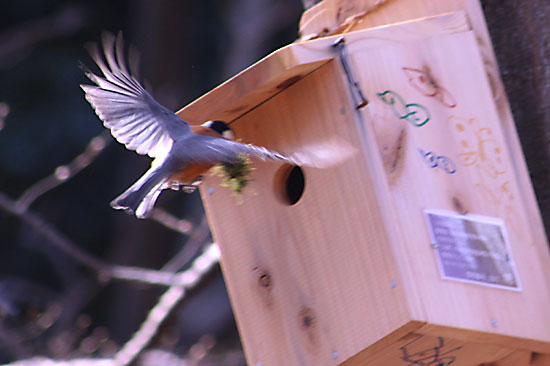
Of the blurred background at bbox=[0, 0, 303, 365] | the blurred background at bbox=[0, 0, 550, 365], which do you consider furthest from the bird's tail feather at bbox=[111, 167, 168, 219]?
the blurred background at bbox=[0, 0, 303, 365]

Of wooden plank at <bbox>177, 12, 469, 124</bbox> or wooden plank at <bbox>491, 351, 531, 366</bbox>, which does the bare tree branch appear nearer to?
wooden plank at <bbox>177, 12, 469, 124</bbox>

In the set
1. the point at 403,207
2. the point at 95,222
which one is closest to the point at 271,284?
the point at 403,207

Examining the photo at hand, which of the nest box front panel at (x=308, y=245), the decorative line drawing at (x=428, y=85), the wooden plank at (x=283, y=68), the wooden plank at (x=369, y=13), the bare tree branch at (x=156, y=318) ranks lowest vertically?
the bare tree branch at (x=156, y=318)

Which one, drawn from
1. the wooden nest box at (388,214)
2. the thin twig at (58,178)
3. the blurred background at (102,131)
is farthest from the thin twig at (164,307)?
the blurred background at (102,131)

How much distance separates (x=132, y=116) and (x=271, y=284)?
1.81 ft

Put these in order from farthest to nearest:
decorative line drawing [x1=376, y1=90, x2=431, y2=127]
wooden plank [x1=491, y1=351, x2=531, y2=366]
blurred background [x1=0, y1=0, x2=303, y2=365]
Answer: blurred background [x1=0, y1=0, x2=303, y2=365] → wooden plank [x1=491, y1=351, x2=531, y2=366] → decorative line drawing [x1=376, y1=90, x2=431, y2=127]

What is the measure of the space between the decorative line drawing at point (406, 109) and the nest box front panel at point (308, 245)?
114mm

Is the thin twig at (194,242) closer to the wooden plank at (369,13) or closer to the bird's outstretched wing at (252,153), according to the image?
the wooden plank at (369,13)

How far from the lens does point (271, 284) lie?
7.72ft

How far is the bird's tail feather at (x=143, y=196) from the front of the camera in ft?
6.51

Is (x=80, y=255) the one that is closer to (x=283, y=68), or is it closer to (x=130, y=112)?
(x=130, y=112)

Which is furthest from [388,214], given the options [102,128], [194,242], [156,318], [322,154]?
[102,128]

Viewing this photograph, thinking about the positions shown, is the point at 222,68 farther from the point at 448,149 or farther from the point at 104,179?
A: the point at 448,149

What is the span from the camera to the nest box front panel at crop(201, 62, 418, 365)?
2105 millimetres
